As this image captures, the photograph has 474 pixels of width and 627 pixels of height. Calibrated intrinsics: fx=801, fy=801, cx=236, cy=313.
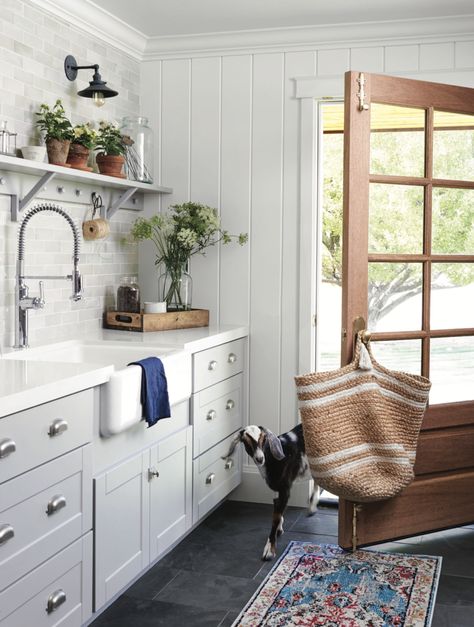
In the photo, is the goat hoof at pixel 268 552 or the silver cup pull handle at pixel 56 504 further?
the goat hoof at pixel 268 552

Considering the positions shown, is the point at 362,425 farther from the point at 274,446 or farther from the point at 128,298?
the point at 128,298

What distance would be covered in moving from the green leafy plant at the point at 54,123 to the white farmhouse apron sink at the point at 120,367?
89 cm

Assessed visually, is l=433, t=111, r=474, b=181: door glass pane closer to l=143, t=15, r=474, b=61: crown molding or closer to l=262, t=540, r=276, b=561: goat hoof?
l=143, t=15, r=474, b=61: crown molding

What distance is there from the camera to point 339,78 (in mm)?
4070

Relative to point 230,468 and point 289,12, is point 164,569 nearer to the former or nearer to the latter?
point 230,468

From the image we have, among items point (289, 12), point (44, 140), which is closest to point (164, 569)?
point (44, 140)

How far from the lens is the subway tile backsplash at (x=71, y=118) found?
3.26 metres

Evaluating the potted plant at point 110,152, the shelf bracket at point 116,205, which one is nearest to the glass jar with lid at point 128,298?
the shelf bracket at point 116,205

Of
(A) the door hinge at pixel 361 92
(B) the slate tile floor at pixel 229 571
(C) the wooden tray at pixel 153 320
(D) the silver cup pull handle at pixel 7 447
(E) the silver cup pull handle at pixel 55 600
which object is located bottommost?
Answer: (B) the slate tile floor at pixel 229 571

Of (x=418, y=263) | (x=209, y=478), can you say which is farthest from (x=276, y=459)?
(x=418, y=263)

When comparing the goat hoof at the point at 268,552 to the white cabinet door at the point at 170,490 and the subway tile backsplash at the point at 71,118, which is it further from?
the subway tile backsplash at the point at 71,118

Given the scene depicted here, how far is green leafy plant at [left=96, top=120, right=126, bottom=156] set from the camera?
12.3 feet

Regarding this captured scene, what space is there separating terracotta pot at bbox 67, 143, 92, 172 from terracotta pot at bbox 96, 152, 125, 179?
0.66 feet

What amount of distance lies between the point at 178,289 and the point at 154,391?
1285mm
